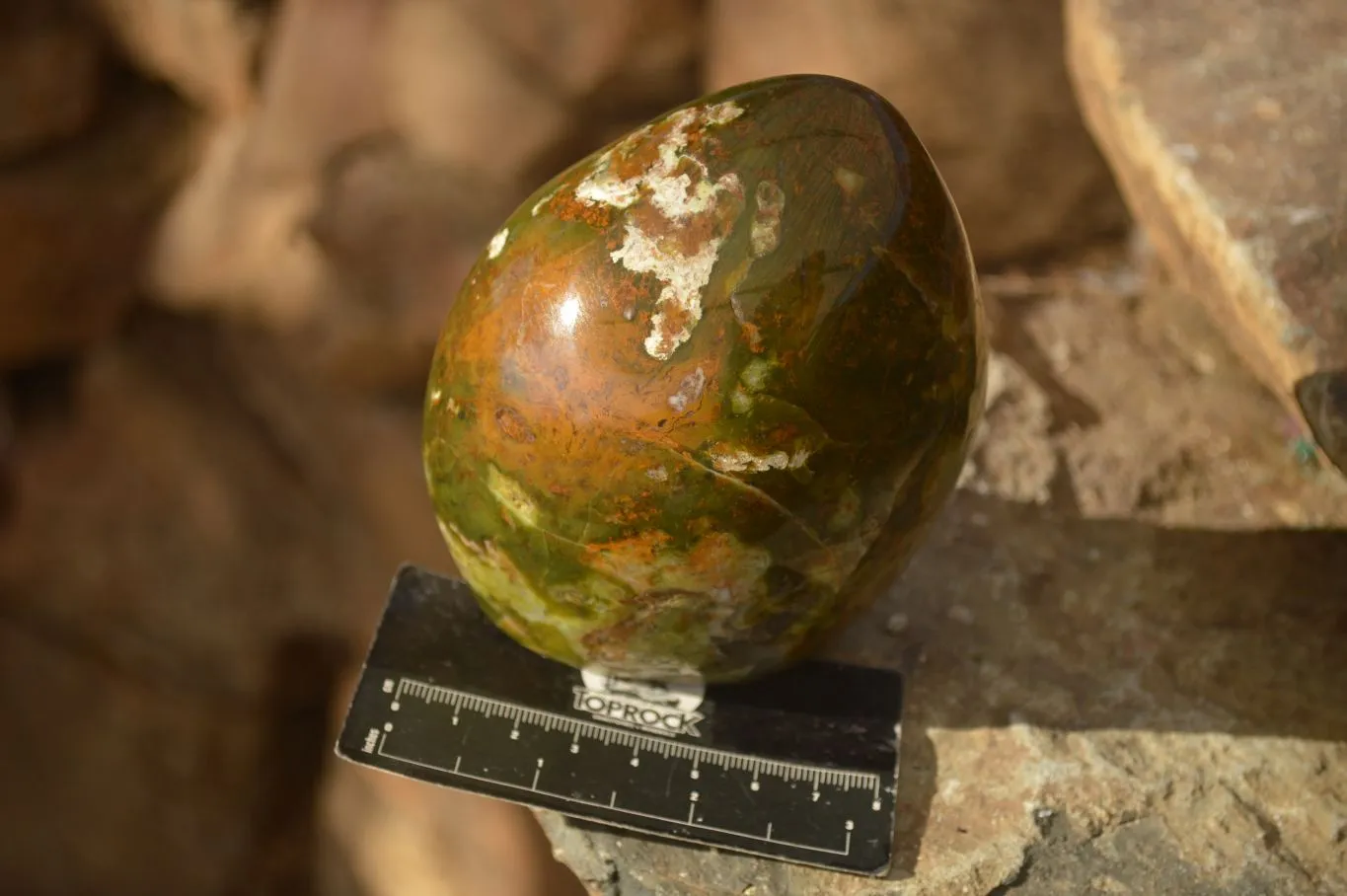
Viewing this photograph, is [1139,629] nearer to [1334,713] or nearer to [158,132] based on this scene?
[1334,713]

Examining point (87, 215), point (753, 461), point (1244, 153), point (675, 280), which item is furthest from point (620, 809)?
point (87, 215)

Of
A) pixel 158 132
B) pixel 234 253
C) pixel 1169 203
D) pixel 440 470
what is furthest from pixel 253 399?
pixel 1169 203

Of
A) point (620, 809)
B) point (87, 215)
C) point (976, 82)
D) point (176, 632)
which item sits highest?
point (976, 82)

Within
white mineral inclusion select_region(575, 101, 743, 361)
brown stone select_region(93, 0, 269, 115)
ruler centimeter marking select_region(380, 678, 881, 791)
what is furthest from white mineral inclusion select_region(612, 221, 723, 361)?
brown stone select_region(93, 0, 269, 115)

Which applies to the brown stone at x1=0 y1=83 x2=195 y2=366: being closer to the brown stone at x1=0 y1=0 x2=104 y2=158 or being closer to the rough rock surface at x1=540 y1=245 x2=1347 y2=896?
the brown stone at x1=0 y1=0 x2=104 y2=158

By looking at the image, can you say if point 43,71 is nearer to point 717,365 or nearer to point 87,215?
point 87,215
